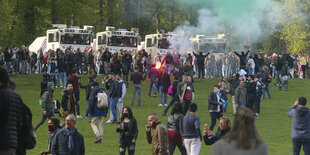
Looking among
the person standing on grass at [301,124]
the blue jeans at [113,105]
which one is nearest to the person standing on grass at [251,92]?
the blue jeans at [113,105]

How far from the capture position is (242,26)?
52.2 m

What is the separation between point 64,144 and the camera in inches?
408

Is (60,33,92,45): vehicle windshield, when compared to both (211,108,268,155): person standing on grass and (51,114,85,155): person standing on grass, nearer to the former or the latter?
(51,114,85,155): person standing on grass

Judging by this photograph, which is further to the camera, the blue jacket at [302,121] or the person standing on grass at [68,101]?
the person standing on grass at [68,101]

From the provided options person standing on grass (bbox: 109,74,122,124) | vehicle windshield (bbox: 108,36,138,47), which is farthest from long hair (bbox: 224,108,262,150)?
vehicle windshield (bbox: 108,36,138,47)

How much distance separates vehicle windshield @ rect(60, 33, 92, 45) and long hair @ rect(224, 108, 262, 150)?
135 ft

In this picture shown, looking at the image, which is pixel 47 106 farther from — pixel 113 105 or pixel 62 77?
pixel 62 77

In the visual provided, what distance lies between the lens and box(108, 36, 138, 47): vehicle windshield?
46.7 m

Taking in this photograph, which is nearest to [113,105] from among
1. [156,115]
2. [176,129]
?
[176,129]

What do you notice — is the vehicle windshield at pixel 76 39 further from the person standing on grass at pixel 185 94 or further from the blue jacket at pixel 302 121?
the blue jacket at pixel 302 121

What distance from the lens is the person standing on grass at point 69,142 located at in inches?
406

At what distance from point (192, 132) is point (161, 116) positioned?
10.1m

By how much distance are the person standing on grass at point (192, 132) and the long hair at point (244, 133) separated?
6.96 meters

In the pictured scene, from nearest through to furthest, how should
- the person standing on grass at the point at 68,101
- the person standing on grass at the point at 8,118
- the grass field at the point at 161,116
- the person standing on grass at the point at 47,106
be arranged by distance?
the person standing on grass at the point at 8,118 < the grass field at the point at 161,116 < the person standing on grass at the point at 47,106 < the person standing on grass at the point at 68,101
